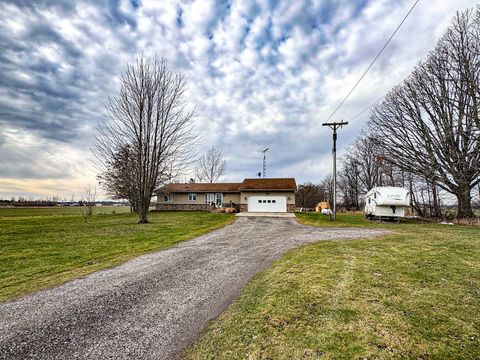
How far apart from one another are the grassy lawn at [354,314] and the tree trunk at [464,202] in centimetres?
1514

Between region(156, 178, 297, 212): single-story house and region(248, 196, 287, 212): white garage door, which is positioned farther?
region(156, 178, 297, 212): single-story house

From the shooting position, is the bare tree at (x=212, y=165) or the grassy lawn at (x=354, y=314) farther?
the bare tree at (x=212, y=165)

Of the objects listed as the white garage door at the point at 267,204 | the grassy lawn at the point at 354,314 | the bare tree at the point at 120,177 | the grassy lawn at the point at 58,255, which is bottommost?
the grassy lawn at the point at 58,255

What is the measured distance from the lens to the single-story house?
90.0 feet

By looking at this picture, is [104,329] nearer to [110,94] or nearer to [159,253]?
[159,253]

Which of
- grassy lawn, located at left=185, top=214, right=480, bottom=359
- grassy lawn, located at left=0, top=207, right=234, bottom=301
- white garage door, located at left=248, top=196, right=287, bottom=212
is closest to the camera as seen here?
grassy lawn, located at left=185, top=214, right=480, bottom=359

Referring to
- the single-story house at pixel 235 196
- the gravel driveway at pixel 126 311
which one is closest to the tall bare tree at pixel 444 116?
the single-story house at pixel 235 196

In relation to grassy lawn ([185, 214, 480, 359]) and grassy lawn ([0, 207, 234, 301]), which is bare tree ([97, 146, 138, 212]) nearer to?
grassy lawn ([0, 207, 234, 301])

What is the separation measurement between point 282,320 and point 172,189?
97.5 ft

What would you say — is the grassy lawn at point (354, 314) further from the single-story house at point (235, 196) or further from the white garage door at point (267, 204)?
the single-story house at point (235, 196)

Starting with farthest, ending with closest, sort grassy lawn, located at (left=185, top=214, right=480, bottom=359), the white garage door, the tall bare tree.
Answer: the white garage door < the tall bare tree < grassy lawn, located at (left=185, top=214, right=480, bottom=359)

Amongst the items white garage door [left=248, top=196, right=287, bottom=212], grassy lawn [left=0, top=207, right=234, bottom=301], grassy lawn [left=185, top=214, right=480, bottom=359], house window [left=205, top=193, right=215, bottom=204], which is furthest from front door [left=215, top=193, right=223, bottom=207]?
grassy lawn [left=185, top=214, right=480, bottom=359]

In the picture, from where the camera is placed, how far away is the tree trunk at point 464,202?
56.1ft

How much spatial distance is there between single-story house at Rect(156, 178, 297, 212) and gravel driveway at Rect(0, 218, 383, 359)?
69.1 ft
